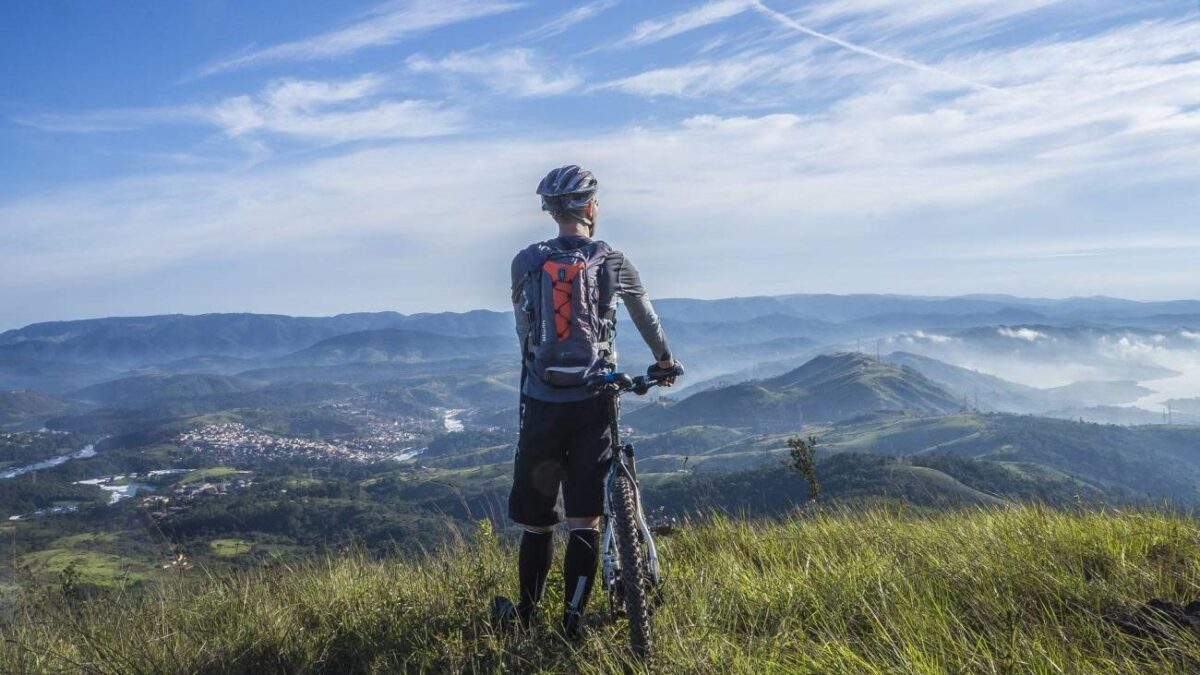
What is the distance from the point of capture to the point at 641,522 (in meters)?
4.25

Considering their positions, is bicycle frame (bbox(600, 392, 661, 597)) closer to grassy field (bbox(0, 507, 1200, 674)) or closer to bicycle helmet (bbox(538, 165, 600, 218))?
grassy field (bbox(0, 507, 1200, 674))

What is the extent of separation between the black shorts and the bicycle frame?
5 cm

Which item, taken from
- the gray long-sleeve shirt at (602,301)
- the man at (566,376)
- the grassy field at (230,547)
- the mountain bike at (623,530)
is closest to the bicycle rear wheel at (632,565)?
the mountain bike at (623,530)

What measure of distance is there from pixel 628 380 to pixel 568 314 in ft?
1.68

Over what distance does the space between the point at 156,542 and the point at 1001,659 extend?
6069 millimetres

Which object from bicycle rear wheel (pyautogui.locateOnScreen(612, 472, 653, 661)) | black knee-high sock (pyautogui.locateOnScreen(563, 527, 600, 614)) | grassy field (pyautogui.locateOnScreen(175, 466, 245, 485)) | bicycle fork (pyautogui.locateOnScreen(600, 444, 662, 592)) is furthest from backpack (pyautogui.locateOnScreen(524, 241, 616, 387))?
grassy field (pyautogui.locateOnScreen(175, 466, 245, 485))

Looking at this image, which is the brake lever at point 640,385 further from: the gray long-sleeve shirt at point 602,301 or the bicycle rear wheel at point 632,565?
the bicycle rear wheel at point 632,565

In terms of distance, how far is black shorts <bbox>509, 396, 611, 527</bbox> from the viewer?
4332 millimetres

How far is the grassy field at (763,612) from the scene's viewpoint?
124 inches

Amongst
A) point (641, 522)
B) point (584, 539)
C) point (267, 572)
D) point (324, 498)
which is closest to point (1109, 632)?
point (641, 522)

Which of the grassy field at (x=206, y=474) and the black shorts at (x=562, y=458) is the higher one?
the black shorts at (x=562, y=458)

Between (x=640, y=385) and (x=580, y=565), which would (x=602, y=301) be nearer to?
(x=640, y=385)

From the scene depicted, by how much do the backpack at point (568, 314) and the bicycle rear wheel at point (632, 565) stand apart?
2.22 ft

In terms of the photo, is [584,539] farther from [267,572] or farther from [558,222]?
[267,572]
